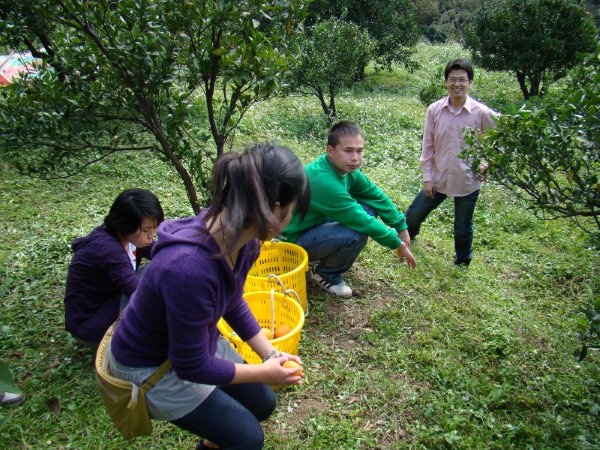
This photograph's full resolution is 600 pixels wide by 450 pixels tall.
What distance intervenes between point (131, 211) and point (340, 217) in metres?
1.40

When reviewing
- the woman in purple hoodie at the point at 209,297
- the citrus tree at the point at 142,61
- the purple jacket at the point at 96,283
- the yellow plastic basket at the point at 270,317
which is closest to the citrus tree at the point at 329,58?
the citrus tree at the point at 142,61

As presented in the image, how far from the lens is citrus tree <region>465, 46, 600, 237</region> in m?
2.09

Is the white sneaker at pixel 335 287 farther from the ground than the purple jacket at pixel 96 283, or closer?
closer

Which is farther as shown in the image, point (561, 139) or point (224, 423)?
point (561, 139)

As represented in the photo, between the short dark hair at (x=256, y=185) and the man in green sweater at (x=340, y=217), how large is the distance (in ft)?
5.13

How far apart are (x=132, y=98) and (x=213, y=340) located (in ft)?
6.21

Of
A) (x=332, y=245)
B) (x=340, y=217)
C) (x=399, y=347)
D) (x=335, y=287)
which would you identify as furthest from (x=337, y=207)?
(x=399, y=347)

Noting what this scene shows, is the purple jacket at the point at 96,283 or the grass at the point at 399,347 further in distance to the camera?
the purple jacket at the point at 96,283

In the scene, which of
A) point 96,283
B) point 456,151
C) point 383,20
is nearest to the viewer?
point 96,283

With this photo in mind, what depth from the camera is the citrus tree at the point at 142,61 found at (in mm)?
2568

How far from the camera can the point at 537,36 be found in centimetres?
973

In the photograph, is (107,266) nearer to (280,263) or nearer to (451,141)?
(280,263)

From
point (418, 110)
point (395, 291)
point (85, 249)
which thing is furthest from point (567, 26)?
point (85, 249)

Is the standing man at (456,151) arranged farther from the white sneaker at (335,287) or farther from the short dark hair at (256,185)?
the short dark hair at (256,185)
